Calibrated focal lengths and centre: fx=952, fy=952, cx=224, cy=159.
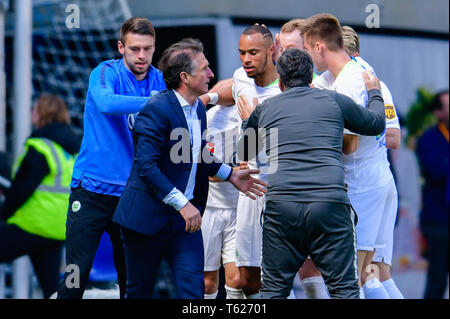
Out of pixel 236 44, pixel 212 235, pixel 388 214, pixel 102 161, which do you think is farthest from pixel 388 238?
pixel 236 44

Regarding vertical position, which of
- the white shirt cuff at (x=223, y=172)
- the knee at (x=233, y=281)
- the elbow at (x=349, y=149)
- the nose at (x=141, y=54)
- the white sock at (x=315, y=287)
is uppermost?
the nose at (x=141, y=54)

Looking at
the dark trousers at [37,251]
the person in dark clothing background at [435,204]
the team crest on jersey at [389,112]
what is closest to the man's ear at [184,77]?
the team crest on jersey at [389,112]

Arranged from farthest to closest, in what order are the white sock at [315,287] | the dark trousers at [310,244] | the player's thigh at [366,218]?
the white sock at [315,287] → the player's thigh at [366,218] → the dark trousers at [310,244]

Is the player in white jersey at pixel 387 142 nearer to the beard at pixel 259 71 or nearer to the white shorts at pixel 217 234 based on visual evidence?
the beard at pixel 259 71

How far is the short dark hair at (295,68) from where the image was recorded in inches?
202

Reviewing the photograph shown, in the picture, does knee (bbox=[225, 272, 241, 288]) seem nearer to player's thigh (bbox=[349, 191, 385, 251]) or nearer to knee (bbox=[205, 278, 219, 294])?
knee (bbox=[205, 278, 219, 294])

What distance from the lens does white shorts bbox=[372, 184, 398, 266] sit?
19.4 feet

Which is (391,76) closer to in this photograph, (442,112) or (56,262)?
(442,112)

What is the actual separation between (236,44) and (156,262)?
15.4 feet

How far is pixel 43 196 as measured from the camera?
7.51 metres

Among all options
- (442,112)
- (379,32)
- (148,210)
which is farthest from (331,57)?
(379,32)

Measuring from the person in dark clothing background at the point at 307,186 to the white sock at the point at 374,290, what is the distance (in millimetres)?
795

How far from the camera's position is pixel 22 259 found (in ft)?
27.1

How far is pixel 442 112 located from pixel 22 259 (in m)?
4.15
